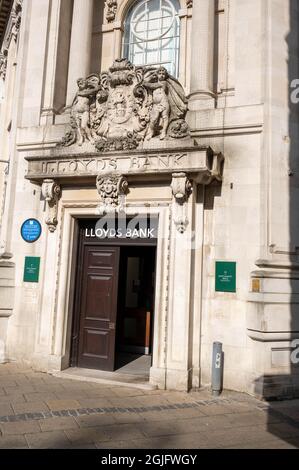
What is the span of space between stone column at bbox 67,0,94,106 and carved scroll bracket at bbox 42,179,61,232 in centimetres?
237

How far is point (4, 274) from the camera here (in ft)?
32.6

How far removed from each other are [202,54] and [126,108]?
2.05 m

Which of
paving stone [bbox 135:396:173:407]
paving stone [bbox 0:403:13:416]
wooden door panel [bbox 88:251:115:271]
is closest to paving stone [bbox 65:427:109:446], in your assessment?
paving stone [bbox 0:403:13:416]

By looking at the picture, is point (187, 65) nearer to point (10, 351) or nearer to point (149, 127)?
point (149, 127)

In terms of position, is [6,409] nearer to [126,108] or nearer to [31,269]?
[31,269]

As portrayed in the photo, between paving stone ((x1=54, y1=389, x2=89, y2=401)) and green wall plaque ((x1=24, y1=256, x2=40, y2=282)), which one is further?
green wall plaque ((x1=24, y1=256, x2=40, y2=282))

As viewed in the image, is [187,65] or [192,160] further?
[187,65]

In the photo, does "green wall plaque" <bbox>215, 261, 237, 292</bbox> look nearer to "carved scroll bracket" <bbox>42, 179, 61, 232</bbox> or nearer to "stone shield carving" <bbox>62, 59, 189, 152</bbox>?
"stone shield carving" <bbox>62, 59, 189, 152</bbox>

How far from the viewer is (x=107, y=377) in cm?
852

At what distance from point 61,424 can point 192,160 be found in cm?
508

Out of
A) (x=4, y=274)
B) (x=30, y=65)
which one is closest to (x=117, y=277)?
(x=4, y=274)

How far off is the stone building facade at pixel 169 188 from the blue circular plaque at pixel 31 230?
0.15 metres

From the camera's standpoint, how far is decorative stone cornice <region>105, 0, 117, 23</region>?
11.0 m

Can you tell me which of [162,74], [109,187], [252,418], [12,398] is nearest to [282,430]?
[252,418]
